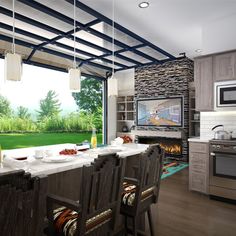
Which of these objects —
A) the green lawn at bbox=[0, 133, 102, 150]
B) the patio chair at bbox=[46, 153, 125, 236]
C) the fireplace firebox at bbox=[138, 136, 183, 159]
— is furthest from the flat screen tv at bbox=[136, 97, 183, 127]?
the patio chair at bbox=[46, 153, 125, 236]

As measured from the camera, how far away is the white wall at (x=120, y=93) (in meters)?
7.86

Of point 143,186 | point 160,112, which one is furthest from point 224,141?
point 160,112

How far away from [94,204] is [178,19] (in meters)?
3.58

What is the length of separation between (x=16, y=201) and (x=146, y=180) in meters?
1.24

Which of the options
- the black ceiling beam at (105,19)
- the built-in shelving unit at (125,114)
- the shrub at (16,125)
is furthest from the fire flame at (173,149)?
the shrub at (16,125)

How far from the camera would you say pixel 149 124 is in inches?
282

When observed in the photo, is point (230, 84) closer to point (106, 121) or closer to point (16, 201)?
point (16, 201)

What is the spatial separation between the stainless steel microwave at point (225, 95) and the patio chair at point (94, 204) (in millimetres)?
2797

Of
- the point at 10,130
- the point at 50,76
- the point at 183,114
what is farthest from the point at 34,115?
the point at 183,114

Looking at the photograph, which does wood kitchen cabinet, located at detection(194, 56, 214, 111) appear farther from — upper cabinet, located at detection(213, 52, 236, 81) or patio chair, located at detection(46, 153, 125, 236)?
patio chair, located at detection(46, 153, 125, 236)

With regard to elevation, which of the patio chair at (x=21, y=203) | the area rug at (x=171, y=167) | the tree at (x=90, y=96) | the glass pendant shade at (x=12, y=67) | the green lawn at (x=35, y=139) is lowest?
the area rug at (x=171, y=167)

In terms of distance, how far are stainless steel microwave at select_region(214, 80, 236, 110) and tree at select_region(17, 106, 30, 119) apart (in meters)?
5.15

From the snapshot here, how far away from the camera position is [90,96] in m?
7.88

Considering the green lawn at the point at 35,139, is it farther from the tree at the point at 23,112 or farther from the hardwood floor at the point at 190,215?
the hardwood floor at the point at 190,215
